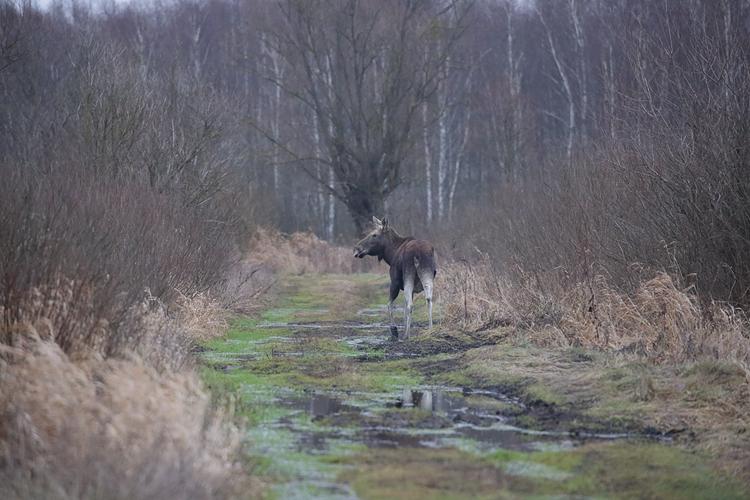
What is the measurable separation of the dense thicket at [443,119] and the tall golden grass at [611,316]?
497 millimetres

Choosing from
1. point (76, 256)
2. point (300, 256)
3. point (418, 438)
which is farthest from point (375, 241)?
point (300, 256)

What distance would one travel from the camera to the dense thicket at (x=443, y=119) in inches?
653

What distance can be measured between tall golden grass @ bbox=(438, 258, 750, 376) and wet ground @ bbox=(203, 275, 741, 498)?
72.1 inches

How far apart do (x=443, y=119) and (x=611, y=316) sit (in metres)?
37.4

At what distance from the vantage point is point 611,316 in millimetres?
16953

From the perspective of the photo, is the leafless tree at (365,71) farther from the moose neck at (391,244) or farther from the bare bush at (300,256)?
the moose neck at (391,244)

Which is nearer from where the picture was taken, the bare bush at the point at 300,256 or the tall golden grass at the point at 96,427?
the tall golden grass at the point at 96,427

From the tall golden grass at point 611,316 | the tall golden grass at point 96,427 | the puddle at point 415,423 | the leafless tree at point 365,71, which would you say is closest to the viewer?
the tall golden grass at point 96,427

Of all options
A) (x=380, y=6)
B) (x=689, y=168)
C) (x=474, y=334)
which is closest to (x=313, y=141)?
(x=380, y=6)

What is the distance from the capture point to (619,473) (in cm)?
955

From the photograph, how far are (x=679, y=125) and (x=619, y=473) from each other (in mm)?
8877

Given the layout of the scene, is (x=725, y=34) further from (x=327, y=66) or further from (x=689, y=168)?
(x=327, y=66)

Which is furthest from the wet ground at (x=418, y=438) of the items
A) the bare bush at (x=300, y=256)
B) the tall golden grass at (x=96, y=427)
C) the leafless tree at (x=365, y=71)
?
the leafless tree at (x=365, y=71)

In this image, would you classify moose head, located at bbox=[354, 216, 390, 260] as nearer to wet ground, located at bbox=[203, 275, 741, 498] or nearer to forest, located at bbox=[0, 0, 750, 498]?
forest, located at bbox=[0, 0, 750, 498]
